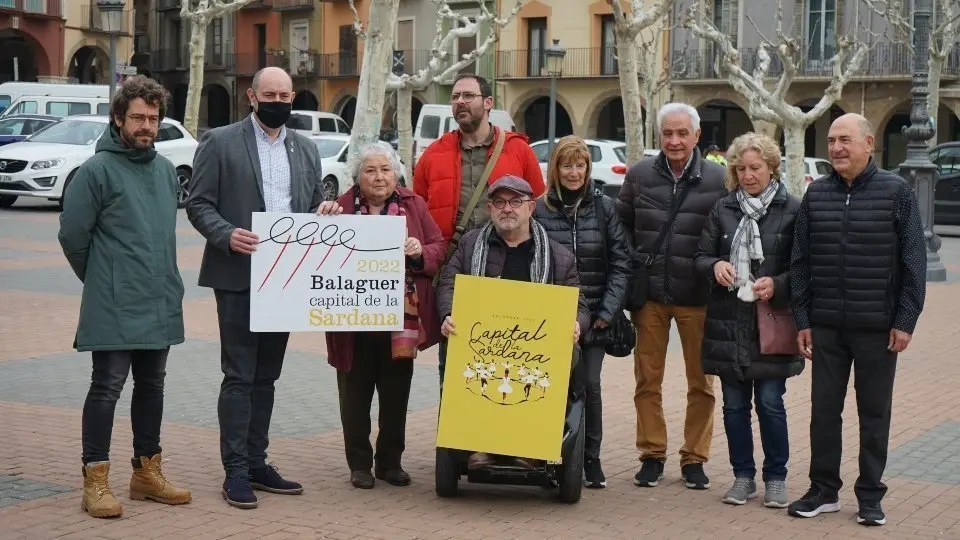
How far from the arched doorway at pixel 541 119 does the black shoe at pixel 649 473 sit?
151ft

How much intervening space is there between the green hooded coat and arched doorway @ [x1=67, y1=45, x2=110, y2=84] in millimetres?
54569

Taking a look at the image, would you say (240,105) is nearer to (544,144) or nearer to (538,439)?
(544,144)

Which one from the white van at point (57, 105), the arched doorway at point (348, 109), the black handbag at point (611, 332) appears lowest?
the black handbag at point (611, 332)

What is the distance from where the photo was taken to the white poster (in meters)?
6.70

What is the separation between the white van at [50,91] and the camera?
35.4 m

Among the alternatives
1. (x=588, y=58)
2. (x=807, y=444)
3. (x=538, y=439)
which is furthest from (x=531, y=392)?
(x=588, y=58)

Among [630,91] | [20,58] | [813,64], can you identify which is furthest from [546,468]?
[20,58]

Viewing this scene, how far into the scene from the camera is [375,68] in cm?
2477

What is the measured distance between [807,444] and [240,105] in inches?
2243

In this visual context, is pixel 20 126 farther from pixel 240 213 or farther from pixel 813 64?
pixel 813 64

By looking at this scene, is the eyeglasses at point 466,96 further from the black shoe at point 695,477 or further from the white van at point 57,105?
the white van at point 57,105

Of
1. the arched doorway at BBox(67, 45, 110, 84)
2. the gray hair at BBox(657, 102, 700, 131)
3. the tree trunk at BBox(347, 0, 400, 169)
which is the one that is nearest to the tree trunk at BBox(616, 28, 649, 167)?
the tree trunk at BBox(347, 0, 400, 169)

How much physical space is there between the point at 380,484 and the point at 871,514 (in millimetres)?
2381

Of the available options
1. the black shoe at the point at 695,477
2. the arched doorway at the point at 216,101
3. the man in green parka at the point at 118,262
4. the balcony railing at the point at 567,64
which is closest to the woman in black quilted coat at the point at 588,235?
the black shoe at the point at 695,477
